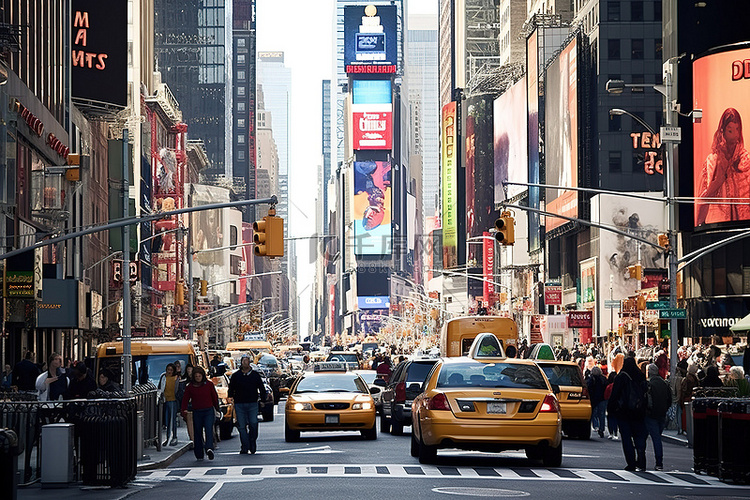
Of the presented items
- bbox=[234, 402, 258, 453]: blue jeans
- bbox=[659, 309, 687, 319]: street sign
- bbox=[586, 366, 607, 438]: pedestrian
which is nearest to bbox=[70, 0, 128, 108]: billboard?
bbox=[659, 309, 687, 319]: street sign

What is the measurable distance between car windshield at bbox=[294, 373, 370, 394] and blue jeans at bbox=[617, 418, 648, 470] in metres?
8.80

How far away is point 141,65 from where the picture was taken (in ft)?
353

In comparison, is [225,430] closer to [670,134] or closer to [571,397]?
[571,397]

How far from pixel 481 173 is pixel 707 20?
89.7 metres

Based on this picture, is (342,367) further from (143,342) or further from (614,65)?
(614,65)

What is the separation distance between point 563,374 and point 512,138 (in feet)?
340

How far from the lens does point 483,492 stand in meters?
16.8

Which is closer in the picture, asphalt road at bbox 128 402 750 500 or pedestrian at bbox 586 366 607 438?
asphalt road at bbox 128 402 750 500

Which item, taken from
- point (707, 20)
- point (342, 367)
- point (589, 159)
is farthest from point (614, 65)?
point (342, 367)

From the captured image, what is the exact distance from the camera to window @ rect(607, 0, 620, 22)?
99250 mm

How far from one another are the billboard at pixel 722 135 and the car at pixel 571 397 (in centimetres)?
4623

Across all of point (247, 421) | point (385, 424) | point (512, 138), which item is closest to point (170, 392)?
point (247, 421)

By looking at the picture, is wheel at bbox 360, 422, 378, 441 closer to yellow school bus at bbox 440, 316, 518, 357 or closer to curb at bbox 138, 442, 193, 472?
curb at bbox 138, 442, 193, 472

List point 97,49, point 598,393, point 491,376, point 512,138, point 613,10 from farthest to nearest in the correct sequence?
point 512,138
point 613,10
point 97,49
point 598,393
point 491,376
